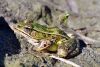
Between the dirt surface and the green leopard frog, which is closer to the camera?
the dirt surface

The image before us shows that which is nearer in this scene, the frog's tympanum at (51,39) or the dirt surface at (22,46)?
the dirt surface at (22,46)

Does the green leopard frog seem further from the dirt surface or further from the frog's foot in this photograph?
the dirt surface

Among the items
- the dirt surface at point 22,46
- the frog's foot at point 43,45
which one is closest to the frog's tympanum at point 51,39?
the frog's foot at point 43,45

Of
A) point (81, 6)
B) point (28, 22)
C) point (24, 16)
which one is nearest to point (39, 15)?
point (24, 16)

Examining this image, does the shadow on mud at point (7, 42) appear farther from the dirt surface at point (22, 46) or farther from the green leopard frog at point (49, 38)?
the green leopard frog at point (49, 38)

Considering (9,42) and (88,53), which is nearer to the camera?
(9,42)

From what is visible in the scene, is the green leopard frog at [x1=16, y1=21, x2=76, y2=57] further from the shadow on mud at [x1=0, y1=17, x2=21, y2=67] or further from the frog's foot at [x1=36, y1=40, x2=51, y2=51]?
the shadow on mud at [x1=0, y1=17, x2=21, y2=67]

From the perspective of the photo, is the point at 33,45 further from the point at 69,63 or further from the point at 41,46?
the point at 69,63

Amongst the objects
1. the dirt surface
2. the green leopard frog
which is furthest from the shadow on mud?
the green leopard frog
